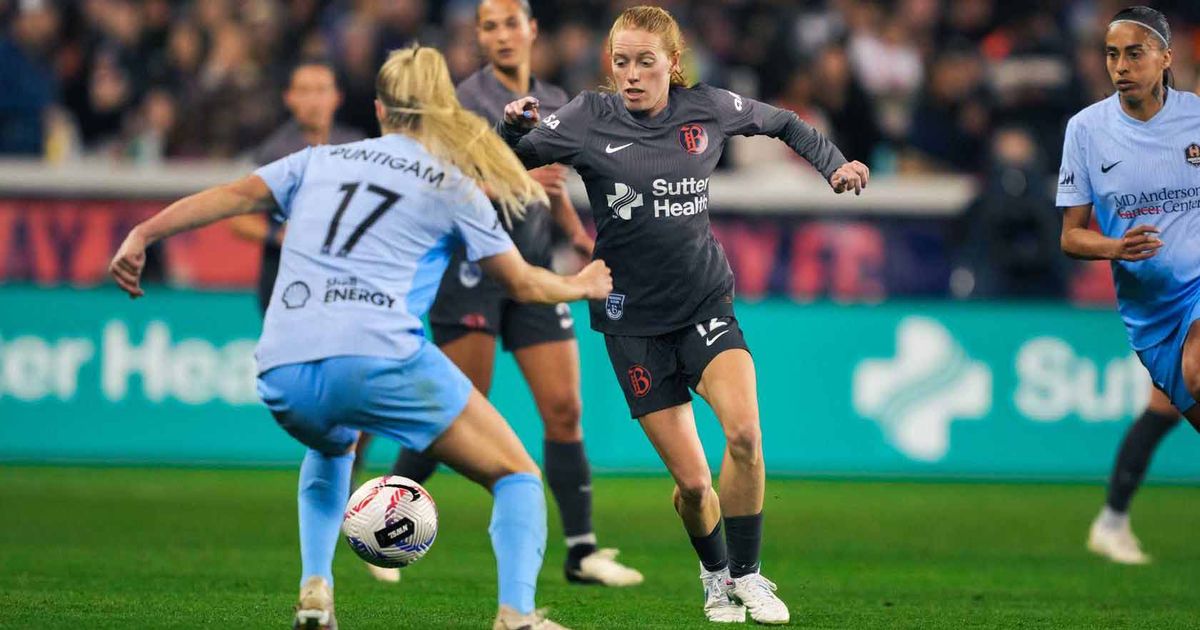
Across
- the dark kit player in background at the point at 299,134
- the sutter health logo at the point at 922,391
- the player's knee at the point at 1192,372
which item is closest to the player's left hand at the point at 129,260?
the dark kit player in background at the point at 299,134

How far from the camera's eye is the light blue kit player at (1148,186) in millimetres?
7523

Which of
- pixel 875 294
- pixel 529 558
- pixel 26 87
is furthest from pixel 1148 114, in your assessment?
pixel 26 87

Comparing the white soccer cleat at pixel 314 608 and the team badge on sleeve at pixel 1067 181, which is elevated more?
the team badge on sleeve at pixel 1067 181

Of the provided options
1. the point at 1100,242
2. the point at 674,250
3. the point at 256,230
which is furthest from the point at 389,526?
the point at 256,230

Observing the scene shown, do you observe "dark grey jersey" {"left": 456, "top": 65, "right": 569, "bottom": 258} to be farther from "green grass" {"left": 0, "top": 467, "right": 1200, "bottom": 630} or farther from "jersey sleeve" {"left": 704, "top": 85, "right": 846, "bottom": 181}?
"green grass" {"left": 0, "top": 467, "right": 1200, "bottom": 630}

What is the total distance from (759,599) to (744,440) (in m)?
0.70

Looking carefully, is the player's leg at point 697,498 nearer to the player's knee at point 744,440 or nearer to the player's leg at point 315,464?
the player's knee at point 744,440

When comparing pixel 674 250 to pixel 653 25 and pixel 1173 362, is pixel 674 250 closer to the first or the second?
pixel 653 25

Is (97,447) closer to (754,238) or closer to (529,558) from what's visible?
(754,238)

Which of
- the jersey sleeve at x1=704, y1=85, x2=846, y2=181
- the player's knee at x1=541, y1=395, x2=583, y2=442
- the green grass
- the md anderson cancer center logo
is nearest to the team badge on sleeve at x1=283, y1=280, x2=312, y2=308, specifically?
the green grass

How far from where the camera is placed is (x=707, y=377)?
719 centimetres

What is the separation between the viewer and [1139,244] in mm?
7324

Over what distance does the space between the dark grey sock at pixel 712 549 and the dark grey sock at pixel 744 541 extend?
8 cm

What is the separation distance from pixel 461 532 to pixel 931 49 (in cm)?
927
